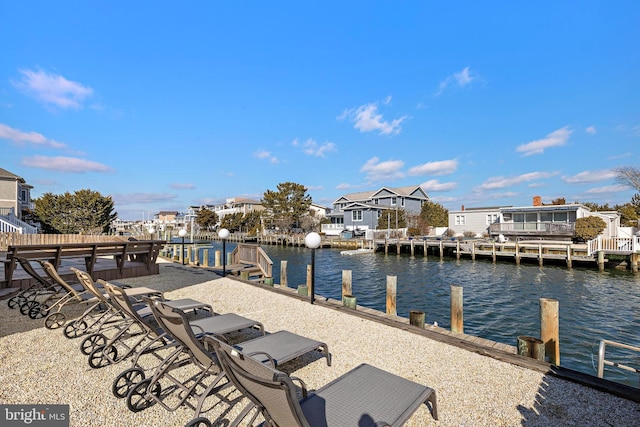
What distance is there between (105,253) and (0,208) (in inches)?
1308

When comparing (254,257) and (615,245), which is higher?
(254,257)

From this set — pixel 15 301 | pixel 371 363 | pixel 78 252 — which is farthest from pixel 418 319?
pixel 15 301

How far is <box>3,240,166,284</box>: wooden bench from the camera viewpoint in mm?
7031

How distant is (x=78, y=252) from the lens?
823 centimetres

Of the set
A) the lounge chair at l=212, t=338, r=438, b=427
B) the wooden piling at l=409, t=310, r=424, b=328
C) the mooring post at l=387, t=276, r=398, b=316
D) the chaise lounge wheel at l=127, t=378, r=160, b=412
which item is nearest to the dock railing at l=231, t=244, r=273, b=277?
the mooring post at l=387, t=276, r=398, b=316

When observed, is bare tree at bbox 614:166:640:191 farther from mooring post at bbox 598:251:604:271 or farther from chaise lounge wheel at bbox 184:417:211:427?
chaise lounge wheel at bbox 184:417:211:427

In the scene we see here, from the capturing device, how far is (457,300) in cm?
677

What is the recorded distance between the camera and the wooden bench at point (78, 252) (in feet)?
23.1

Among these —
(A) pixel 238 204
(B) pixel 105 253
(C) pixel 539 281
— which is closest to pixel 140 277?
(B) pixel 105 253

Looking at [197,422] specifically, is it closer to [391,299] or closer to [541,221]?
[391,299]

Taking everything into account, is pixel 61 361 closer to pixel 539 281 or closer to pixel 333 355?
pixel 333 355

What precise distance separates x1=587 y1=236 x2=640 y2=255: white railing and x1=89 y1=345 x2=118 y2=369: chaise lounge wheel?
97.1ft

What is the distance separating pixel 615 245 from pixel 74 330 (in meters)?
33.1

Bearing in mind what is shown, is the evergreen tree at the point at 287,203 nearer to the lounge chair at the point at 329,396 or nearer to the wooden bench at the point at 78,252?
the wooden bench at the point at 78,252
